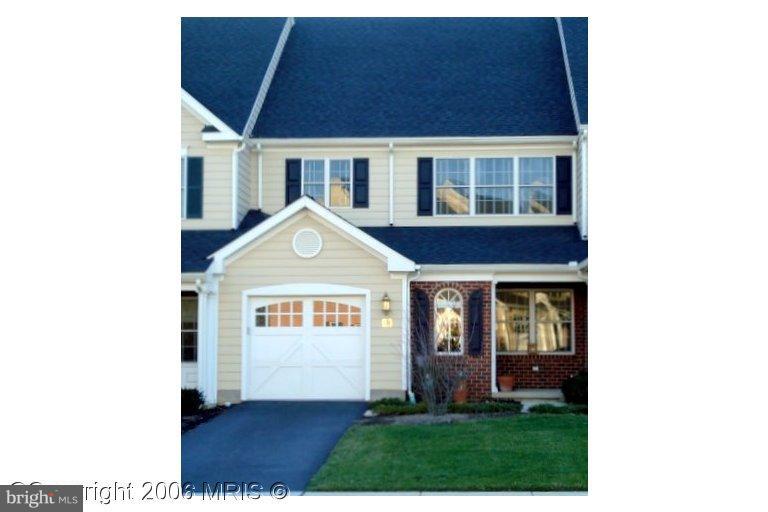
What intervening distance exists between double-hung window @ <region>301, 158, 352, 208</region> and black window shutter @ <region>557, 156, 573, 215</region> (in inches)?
160

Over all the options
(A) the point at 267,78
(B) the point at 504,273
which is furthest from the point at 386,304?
(A) the point at 267,78

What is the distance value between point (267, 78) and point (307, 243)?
5.07m

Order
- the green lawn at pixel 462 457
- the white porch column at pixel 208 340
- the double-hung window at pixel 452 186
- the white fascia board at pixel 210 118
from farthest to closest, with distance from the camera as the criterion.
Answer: the double-hung window at pixel 452 186
the white fascia board at pixel 210 118
the white porch column at pixel 208 340
the green lawn at pixel 462 457

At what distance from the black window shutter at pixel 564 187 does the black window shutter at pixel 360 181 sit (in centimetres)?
374

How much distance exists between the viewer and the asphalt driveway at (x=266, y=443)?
34.5ft

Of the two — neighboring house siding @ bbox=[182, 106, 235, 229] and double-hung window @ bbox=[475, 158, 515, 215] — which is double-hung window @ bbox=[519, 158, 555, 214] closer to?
double-hung window @ bbox=[475, 158, 515, 215]

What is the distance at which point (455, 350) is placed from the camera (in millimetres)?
16656

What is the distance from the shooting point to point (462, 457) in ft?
35.6

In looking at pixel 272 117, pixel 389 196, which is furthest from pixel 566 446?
pixel 272 117

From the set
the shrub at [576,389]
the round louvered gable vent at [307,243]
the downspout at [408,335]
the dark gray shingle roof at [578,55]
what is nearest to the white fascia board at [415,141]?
the dark gray shingle roof at [578,55]

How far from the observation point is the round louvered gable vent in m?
16.2

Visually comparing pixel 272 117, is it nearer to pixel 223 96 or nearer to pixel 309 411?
pixel 223 96

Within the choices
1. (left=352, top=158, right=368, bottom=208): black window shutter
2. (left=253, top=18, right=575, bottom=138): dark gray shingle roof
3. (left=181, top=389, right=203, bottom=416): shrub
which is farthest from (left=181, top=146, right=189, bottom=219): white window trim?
(left=181, top=389, right=203, bottom=416): shrub

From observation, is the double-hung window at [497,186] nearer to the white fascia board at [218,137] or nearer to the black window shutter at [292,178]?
the black window shutter at [292,178]
